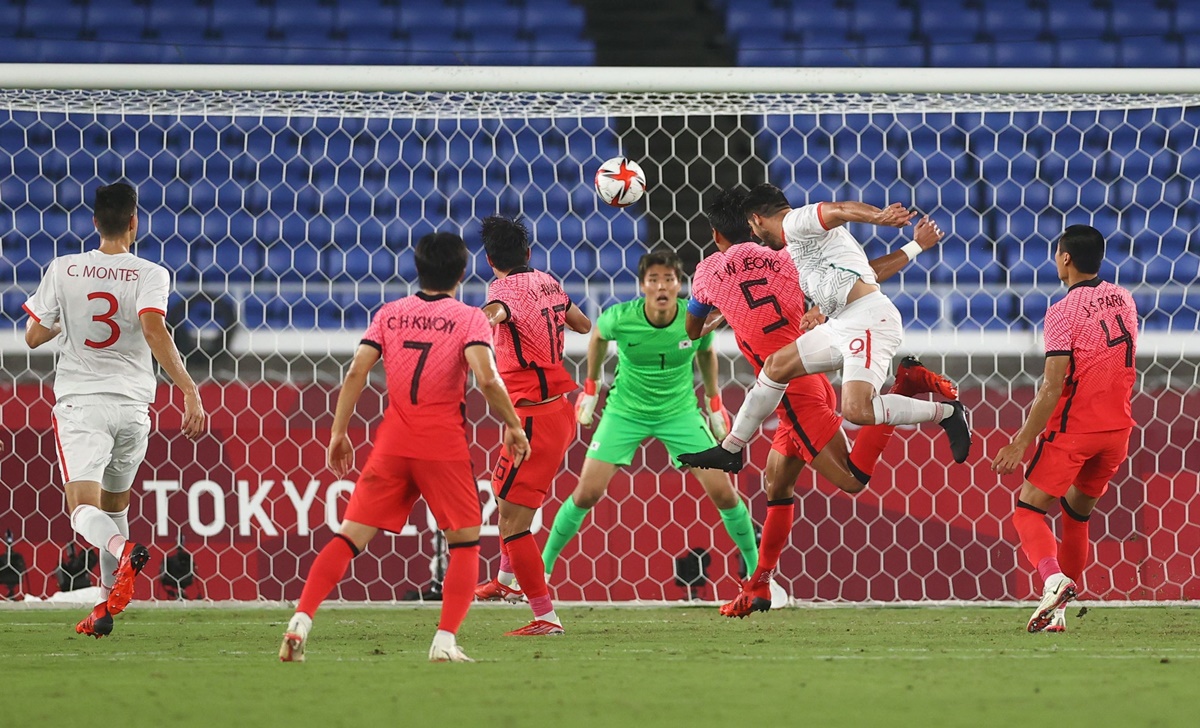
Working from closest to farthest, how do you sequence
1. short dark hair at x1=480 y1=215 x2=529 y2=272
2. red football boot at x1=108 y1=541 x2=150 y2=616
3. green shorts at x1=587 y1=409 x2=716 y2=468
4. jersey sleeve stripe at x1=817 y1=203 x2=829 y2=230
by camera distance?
1. red football boot at x1=108 y1=541 x2=150 y2=616
2. jersey sleeve stripe at x1=817 y1=203 x2=829 y2=230
3. short dark hair at x1=480 y1=215 x2=529 y2=272
4. green shorts at x1=587 y1=409 x2=716 y2=468

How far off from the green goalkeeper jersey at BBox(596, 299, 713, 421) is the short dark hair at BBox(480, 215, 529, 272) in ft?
3.75

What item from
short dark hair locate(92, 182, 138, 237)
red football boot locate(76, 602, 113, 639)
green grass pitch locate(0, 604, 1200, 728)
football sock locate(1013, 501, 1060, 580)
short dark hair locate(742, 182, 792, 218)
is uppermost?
short dark hair locate(742, 182, 792, 218)

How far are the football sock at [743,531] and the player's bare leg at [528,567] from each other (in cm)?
151

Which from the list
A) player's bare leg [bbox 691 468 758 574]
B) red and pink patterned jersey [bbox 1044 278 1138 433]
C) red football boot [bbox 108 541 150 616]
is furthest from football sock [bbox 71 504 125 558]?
red and pink patterned jersey [bbox 1044 278 1138 433]

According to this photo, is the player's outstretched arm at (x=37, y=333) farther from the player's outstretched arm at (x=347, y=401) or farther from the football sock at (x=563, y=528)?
the football sock at (x=563, y=528)

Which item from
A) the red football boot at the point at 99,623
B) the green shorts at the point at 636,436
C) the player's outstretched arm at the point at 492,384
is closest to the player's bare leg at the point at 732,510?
the green shorts at the point at 636,436

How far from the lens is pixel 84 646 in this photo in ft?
16.5

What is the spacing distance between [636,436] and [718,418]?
1.50 ft

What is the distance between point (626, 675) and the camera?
12.8 ft

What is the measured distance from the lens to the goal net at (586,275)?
23.6ft

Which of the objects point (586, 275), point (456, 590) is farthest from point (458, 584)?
point (586, 275)

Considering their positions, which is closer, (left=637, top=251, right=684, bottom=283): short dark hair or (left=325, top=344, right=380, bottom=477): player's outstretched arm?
(left=325, top=344, right=380, bottom=477): player's outstretched arm

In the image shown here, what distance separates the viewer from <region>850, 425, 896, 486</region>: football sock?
6160mm

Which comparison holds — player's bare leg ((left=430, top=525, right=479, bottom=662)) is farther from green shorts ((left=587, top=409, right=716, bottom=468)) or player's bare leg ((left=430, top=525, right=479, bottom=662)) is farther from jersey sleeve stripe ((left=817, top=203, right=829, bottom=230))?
green shorts ((left=587, top=409, right=716, bottom=468))
